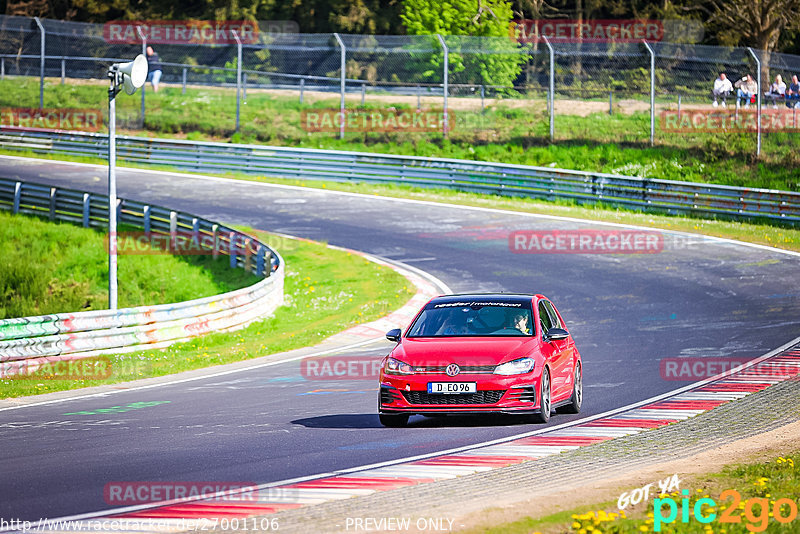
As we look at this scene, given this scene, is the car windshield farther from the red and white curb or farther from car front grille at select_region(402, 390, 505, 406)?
the red and white curb

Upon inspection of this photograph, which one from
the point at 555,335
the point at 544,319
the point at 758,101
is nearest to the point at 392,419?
the point at 555,335

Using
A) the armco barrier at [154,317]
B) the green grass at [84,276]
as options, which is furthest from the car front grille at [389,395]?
the green grass at [84,276]

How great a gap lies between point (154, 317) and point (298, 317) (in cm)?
454

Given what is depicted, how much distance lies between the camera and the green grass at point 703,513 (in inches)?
279

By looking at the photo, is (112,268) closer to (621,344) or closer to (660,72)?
(621,344)

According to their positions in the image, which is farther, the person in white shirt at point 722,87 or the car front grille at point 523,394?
the person in white shirt at point 722,87

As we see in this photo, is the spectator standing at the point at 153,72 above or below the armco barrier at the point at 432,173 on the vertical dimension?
above

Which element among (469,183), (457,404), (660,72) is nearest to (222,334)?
(457,404)

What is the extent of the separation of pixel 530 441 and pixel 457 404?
0.92 m

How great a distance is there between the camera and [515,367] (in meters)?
11.4

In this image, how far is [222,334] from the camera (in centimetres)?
2033

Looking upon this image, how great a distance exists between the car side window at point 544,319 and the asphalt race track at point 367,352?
3.35ft

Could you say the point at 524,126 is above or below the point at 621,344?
above

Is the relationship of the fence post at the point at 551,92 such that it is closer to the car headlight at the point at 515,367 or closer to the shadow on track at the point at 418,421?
the shadow on track at the point at 418,421
